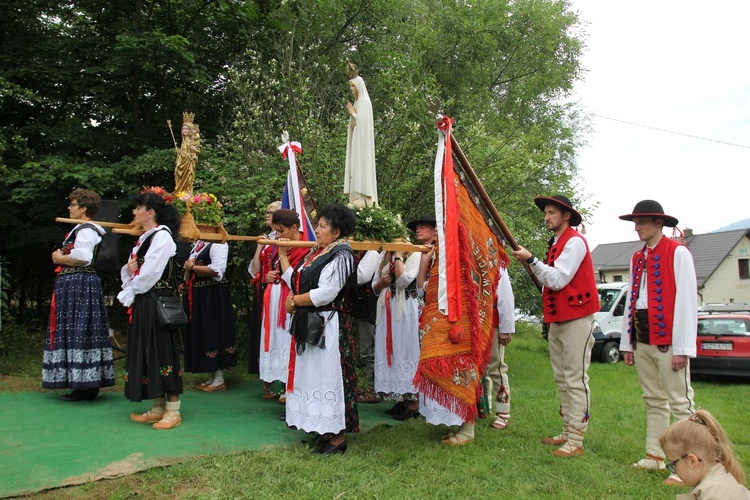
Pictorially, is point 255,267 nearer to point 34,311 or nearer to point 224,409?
point 224,409

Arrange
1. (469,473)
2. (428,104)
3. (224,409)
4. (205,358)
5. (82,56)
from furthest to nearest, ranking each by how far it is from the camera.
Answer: (82,56) → (205,358) → (224,409) → (428,104) → (469,473)

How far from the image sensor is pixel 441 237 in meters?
4.41

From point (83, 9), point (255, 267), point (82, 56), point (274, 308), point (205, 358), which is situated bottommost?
point (205, 358)

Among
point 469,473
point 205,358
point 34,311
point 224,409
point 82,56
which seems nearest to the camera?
point 469,473

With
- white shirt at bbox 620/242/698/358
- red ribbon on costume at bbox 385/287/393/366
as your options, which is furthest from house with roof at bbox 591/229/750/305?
white shirt at bbox 620/242/698/358

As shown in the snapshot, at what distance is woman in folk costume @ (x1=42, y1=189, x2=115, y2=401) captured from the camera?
18.0 ft

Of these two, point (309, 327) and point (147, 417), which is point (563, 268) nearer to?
point (309, 327)

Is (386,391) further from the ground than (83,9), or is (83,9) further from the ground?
(83,9)

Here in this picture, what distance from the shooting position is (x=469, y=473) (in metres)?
4.12

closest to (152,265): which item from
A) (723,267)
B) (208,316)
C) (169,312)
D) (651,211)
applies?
(169,312)

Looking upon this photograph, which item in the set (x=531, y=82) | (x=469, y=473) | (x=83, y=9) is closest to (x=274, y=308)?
(x=469, y=473)

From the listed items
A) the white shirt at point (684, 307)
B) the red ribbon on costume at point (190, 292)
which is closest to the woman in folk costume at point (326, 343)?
the white shirt at point (684, 307)

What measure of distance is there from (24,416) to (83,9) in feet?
23.6

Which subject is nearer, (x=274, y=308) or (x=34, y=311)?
(x=274, y=308)
